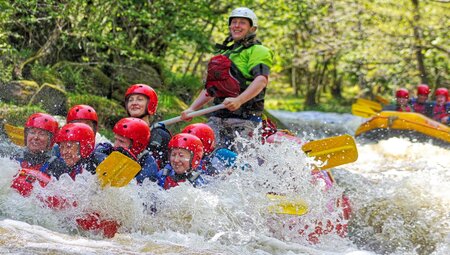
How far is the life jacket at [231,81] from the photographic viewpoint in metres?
6.96

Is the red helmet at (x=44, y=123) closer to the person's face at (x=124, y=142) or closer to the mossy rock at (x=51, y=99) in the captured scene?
the person's face at (x=124, y=142)

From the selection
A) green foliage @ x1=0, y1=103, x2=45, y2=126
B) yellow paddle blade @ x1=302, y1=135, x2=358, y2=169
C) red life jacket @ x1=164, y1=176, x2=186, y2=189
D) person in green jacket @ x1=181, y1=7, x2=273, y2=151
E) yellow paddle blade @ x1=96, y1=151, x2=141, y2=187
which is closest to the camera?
yellow paddle blade @ x1=96, y1=151, x2=141, y2=187

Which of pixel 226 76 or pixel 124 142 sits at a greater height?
pixel 226 76

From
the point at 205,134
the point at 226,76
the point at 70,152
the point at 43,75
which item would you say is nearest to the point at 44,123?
the point at 70,152

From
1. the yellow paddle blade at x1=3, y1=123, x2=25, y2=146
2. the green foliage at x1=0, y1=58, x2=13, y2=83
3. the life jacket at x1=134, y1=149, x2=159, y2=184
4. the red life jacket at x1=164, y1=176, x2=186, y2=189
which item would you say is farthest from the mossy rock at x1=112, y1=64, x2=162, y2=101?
the red life jacket at x1=164, y1=176, x2=186, y2=189

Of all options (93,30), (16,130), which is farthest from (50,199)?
(93,30)

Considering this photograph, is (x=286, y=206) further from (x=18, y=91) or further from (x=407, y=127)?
(x=407, y=127)

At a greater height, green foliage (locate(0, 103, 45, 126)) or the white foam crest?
green foliage (locate(0, 103, 45, 126))

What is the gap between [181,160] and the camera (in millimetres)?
6273

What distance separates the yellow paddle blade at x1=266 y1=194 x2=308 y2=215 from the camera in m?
5.98

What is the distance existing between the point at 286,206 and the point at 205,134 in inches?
50.1

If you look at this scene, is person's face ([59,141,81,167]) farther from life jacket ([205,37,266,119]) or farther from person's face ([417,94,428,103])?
person's face ([417,94,428,103])

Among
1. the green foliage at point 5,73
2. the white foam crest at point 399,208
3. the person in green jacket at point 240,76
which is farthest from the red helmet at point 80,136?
the green foliage at point 5,73

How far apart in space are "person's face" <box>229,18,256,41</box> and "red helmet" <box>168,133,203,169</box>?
46.1 inches
